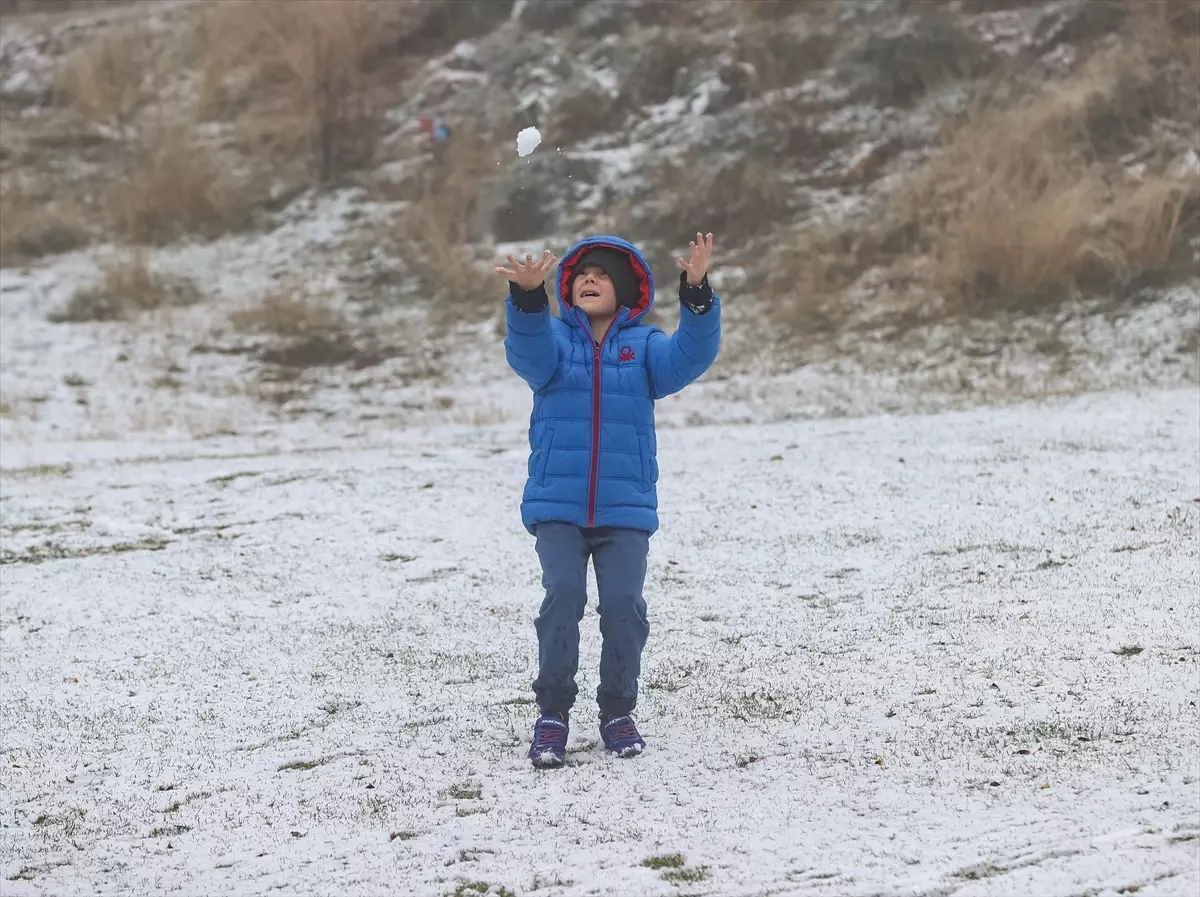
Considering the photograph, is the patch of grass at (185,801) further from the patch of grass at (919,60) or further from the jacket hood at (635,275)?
the patch of grass at (919,60)

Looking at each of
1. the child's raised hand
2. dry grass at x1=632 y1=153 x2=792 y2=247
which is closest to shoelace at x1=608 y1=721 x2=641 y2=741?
the child's raised hand

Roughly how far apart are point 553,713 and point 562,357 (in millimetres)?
1182

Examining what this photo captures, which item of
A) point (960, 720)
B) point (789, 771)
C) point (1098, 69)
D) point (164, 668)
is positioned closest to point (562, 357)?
point (789, 771)

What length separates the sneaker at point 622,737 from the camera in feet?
14.0

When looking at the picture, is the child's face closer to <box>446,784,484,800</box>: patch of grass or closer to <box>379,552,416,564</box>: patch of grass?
<box>446,784,484,800</box>: patch of grass

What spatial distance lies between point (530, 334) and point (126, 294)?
1354 cm

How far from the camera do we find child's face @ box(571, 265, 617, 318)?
4309mm

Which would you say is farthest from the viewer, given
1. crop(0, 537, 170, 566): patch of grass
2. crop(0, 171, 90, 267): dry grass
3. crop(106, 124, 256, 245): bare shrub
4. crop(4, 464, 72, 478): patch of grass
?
crop(106, 124, 256, 245): bare shrub

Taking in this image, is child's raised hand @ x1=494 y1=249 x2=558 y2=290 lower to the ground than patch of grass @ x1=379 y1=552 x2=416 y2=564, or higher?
higher

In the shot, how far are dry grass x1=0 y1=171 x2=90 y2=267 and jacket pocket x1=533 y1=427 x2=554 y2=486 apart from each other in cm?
1532

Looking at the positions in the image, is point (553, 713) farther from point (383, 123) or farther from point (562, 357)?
point (383, 123)

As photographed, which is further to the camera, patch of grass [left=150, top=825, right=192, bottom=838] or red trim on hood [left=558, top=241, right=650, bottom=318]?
red trim on hood [left=558, top=241, right=650, bottom=318]

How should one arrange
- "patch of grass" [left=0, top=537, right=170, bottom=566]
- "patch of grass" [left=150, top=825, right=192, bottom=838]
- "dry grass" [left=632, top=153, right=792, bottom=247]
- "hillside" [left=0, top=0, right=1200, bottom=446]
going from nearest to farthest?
"patch of grass" [left=150, top=825, right=192, bottom=838] → "patch of grass" [left=0, top=537, right=170, bottom=566] → "hillside" [left=0, top=0, right=1200, bottom=446] → "dry grass" [left=632, top=153, right=792, bottom=247]

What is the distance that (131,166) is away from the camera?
773 inches
